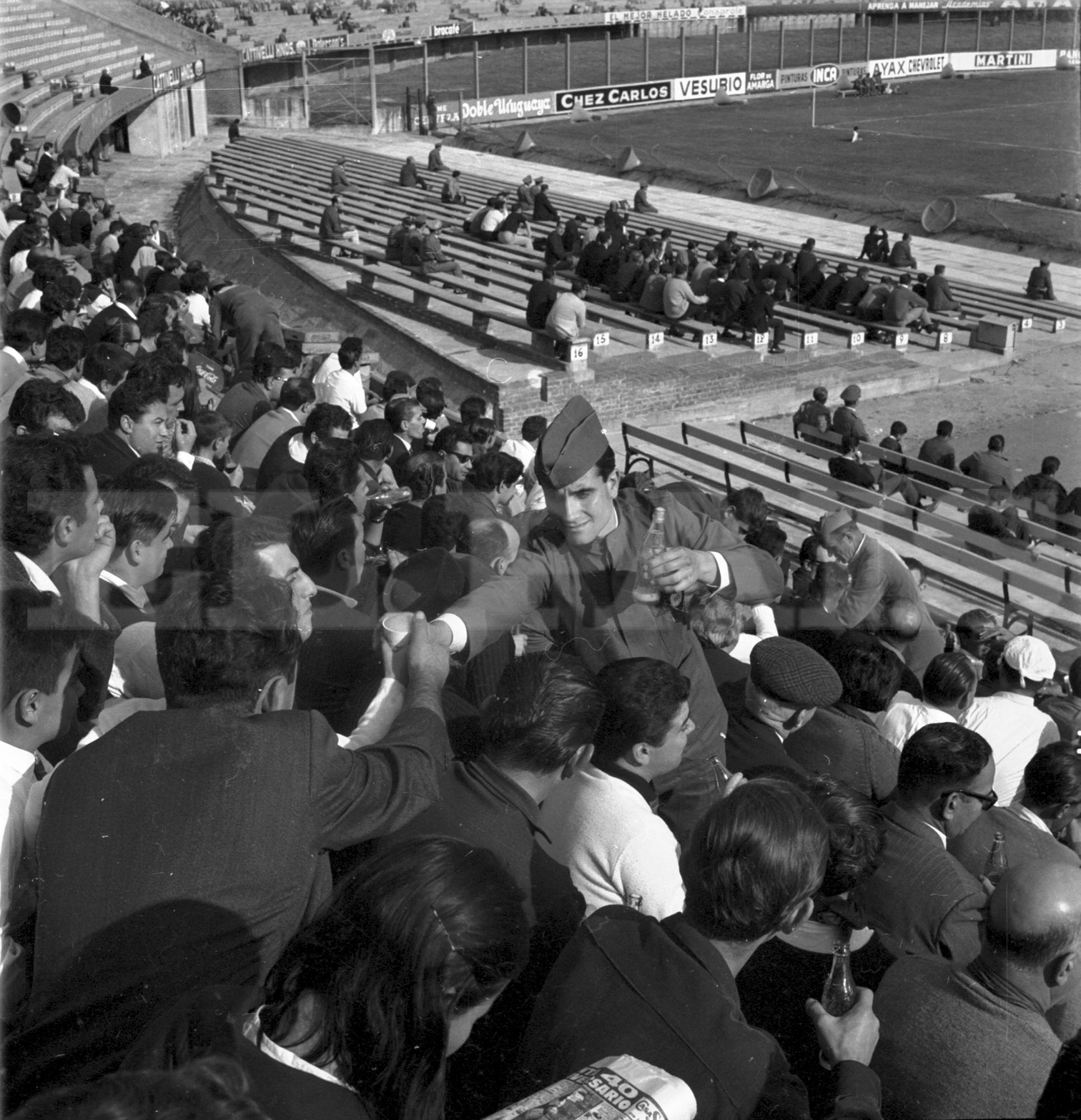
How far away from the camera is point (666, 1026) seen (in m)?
2.29

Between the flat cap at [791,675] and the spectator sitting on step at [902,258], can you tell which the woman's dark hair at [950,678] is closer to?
the flat cap at [791,675]

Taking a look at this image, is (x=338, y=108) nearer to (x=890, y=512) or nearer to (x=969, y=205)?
(x=969, y=205)

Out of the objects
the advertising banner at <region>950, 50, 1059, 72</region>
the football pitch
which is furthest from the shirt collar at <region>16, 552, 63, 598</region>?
the advertising banner at <region>950, 50, 1059, 72</region>

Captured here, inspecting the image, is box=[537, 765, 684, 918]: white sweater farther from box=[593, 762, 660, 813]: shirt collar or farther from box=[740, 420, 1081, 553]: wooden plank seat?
box=[740, 420, 1081, 553]: wooden plank seat

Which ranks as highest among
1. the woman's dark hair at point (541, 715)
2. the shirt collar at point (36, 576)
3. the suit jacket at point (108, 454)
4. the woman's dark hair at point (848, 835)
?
the shirt collar at point (36, 576)

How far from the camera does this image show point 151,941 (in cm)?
229

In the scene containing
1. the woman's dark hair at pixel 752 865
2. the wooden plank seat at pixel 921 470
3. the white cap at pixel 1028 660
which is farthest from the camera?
the wooden plank seat at pixel 921 470

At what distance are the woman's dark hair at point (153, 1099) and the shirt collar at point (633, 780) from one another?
164cm

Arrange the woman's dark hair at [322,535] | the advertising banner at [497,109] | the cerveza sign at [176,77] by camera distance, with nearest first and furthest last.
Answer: the woman's dark hair at [322,535]
the cerveza sign at [176,77]
the advertising banner at [497,109]

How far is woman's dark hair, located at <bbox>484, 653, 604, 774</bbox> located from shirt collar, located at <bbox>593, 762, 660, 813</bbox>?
0.24 metres

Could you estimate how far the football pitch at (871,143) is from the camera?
116 feet

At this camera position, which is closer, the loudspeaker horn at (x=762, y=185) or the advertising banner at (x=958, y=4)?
the loudspeaker horn at (x=762, y=185)

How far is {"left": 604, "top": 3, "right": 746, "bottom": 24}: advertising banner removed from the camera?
59.6 m

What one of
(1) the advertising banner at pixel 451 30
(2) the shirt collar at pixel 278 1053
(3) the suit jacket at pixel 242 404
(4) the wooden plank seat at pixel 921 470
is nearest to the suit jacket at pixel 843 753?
(2) the shirt collar at pixel 278 1053
